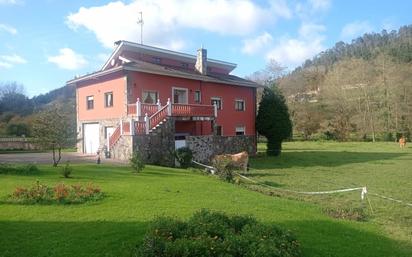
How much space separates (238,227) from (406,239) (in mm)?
3747

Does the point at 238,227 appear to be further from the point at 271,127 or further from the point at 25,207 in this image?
the point at 271,127

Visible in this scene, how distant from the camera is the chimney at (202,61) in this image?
3081 cm

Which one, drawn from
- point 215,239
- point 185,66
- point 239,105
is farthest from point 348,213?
point 185,66

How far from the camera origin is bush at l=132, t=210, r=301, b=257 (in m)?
5.38

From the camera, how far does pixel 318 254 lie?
6.37 metres

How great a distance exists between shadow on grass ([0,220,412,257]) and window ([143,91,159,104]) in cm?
1827

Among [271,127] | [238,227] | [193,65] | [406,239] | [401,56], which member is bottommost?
[406,239]

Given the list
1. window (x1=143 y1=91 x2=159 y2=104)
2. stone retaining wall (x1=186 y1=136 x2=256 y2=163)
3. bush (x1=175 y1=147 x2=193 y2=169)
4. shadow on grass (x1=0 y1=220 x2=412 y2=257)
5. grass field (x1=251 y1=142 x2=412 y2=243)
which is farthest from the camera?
window (x1=143 y1=91 x2=159 y2=104)

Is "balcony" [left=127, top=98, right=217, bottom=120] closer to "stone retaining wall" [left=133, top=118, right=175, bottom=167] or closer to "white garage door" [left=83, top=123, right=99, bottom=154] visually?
"stone retaining wall" [left=133, top=118, right=175, bottom=167]

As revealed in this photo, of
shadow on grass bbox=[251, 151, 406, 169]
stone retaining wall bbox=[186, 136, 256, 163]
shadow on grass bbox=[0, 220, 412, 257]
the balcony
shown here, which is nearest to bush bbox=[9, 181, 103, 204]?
shadow on grass bbox=[0, 220, 412, 257]

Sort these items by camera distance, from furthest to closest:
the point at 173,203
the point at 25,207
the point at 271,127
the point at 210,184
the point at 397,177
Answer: the point at 271,127 < the point at 397,177 < the point at 210,184 < the point at 173,203 < the point at 25,207

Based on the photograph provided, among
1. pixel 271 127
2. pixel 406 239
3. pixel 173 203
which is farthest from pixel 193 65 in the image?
pixel 406 239

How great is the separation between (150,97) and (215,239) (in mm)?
20653

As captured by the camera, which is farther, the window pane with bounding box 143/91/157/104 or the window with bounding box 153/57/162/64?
the window with bounding box 153/57/162/64
